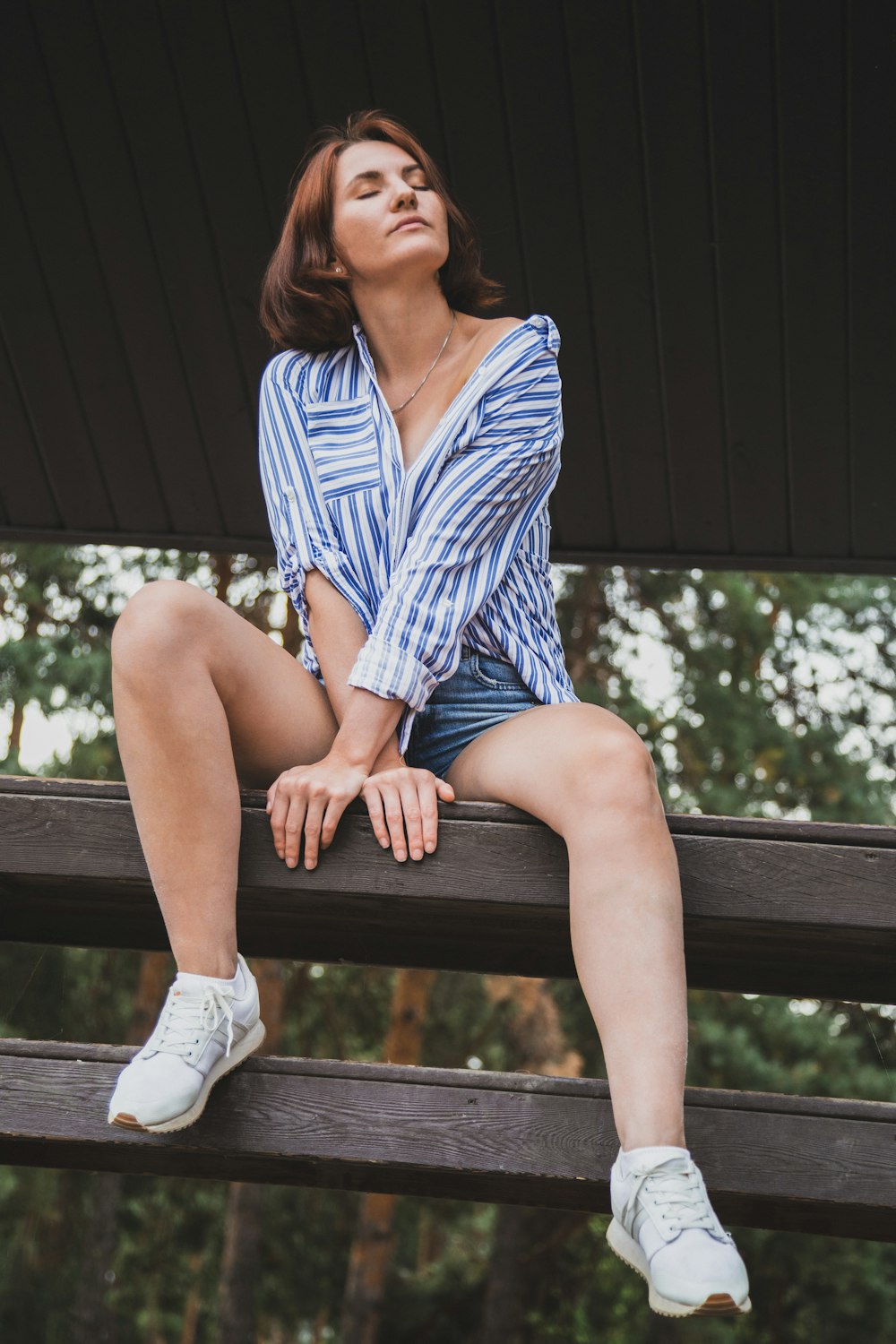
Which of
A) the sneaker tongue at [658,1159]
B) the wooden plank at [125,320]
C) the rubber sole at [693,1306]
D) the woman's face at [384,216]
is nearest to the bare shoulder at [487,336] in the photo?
the woman's face at [384,216]

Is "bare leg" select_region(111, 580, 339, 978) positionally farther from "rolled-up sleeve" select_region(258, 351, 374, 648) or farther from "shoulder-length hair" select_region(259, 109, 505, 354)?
"shoulder-length hair" select_region(259, 109, 505, 354)

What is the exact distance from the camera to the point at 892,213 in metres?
2.49

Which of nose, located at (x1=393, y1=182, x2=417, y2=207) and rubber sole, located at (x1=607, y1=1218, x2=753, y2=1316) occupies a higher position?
nose, located at (x1=393, y1=182, x2=417, y2=207)

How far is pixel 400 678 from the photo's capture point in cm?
170

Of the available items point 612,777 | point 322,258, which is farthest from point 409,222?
point 612,777

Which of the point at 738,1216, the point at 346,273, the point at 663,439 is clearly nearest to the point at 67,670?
the point at 663,439

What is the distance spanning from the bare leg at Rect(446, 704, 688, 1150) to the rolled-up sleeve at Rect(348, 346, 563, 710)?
0.19 metres

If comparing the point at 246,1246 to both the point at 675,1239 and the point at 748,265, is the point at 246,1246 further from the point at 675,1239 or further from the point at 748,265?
the point at 675,1239

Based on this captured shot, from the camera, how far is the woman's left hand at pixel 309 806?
164cm

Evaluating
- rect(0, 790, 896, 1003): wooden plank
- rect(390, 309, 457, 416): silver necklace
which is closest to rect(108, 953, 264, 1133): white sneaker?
rect(0, 790, 896, 1003): wooden plank

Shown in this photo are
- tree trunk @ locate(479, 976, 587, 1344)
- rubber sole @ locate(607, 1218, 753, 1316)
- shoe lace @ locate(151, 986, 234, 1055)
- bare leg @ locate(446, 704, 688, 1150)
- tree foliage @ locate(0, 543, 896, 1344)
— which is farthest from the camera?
tree trunk @ locate(479, 976, 587, 1344)

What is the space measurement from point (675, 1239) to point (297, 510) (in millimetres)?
1135

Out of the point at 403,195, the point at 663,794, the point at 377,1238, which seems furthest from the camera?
the point at 377,1238

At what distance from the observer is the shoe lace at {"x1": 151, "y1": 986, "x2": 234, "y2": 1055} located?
59.6 inches
